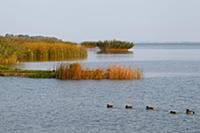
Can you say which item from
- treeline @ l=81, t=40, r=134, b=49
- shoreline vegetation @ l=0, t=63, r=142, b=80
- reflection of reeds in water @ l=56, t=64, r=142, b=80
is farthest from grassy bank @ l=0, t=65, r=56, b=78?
treeline @ l=81, t=40, r=134, b=49

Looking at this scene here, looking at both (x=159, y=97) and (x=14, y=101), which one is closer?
(x=14, y=101)

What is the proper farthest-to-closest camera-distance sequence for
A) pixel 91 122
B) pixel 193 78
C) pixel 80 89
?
pixel 193 78 → pixel 80 89 → pixel 91 122

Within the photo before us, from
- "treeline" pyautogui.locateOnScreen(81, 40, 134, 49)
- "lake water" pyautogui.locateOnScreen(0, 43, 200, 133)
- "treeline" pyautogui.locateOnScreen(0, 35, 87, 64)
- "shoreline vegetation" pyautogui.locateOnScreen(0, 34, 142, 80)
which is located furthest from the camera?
"treeline" pyautogui.locateOnScreen(81, 40, 134, 49)

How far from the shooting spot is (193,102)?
31.1 metres

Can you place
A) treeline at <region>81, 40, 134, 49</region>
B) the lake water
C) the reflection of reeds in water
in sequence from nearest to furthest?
the lake water, the reflection of reeds in water, treeline at <region>81, 40, 134, 49</region>

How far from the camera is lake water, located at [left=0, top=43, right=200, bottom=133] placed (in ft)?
75.7

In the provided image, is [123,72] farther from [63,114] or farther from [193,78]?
[63,114]

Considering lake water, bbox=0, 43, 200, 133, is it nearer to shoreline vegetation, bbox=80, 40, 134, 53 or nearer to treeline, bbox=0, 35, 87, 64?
treeline, bbox=0, 35, 87, 64

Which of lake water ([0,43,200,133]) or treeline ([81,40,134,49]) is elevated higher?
treeline ([81,40,134,49])

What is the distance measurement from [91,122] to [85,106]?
16.3ft

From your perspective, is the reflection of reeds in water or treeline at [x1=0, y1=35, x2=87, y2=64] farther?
treeline at [x1=0, y1=35, x2=87, y2=64]

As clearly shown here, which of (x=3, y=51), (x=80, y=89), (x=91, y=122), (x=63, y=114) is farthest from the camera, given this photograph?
(x=3, y=51)

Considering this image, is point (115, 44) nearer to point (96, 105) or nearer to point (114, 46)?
point (114, 46)

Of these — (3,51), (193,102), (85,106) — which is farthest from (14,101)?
(3,51)
